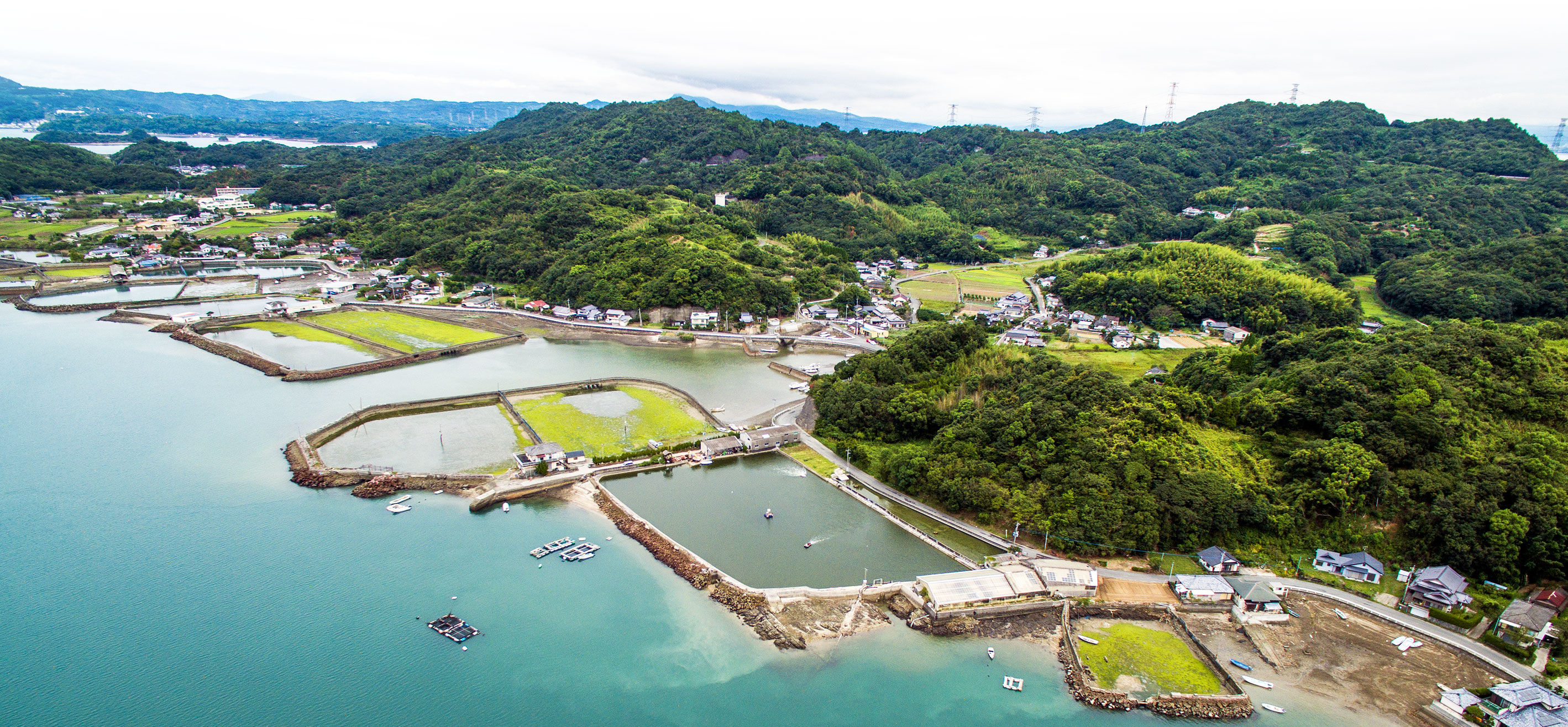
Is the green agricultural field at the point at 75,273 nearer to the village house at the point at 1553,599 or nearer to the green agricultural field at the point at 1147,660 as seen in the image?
the green agricultural field at the point at 1147,660

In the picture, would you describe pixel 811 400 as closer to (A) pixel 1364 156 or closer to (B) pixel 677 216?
(B) pixel 677 216

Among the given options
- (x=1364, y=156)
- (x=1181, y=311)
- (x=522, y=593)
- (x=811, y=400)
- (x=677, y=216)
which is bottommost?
(x=522, y=593)

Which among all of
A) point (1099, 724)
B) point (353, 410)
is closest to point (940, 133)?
point (353, 410)

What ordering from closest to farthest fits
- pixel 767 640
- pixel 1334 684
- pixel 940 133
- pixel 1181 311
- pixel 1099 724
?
pixel 1099 724, pixel 1334 684, pixel 767 640, pixel 1181 311, pixel 940 133

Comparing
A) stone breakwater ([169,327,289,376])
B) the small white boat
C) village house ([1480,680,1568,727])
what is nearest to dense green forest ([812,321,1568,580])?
the small white boat

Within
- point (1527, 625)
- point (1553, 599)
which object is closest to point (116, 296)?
point (1527, 625)
